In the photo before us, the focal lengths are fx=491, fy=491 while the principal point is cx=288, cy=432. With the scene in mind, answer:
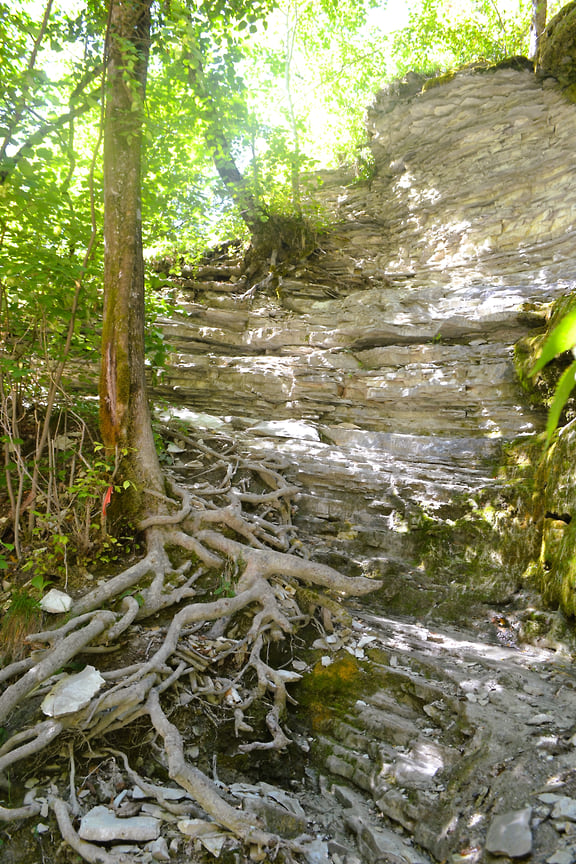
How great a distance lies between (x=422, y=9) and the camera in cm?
1653

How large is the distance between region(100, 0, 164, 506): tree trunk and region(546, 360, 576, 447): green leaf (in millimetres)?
5270

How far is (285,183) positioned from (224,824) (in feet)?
43.6

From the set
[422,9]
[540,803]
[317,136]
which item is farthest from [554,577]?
[422,9]

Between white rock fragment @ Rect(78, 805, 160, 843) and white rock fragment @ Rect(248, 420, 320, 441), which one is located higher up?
white rock fragment @ Rect(248, 420, 320, 441)

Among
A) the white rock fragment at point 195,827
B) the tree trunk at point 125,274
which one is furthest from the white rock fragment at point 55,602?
the white rock fragment at point 195,827

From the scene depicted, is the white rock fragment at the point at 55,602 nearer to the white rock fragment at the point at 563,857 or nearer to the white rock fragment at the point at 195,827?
the white rock fragment at the point at 195,827

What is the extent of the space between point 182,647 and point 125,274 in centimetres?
403

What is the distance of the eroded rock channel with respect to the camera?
3.47m

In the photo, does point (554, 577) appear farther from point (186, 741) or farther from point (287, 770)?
point (186, 741)

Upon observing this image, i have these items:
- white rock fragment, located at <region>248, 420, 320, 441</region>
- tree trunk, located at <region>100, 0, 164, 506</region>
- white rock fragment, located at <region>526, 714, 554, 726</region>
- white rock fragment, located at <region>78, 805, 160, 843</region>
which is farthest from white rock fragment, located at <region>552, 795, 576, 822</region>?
white rock fragment, located at <region>248, 420, 320, 441</region>

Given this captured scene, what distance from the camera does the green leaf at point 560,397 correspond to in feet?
1.81

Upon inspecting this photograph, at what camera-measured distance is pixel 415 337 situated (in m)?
9.84

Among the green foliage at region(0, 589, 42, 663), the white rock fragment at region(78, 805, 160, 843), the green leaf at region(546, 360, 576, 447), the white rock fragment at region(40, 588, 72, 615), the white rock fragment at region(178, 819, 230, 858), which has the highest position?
the green leaf at region(546, 360, 576, 447)

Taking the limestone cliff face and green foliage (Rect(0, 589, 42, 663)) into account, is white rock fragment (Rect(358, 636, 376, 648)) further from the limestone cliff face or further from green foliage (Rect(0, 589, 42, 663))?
green foliage (Rect(0, 589, 42, 663))
